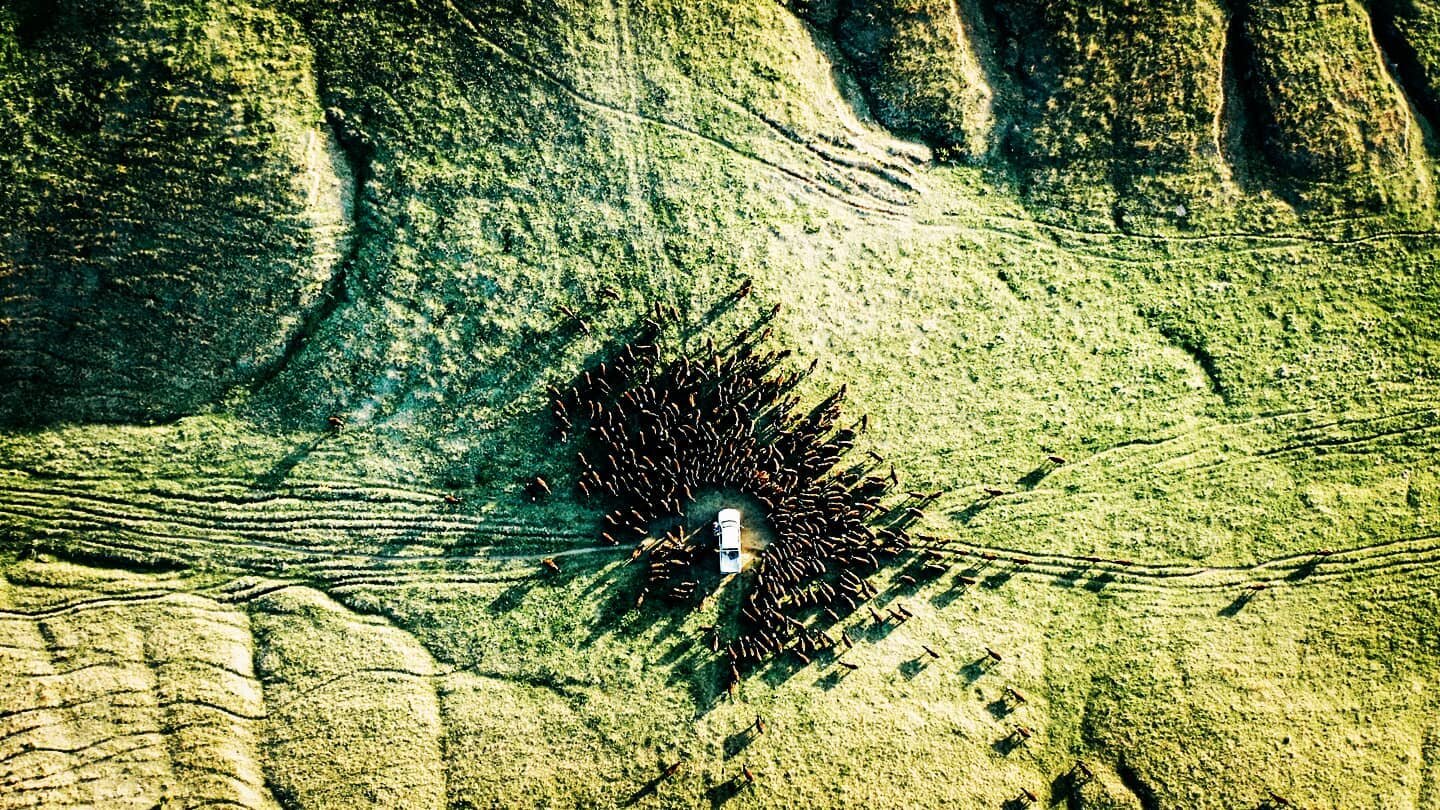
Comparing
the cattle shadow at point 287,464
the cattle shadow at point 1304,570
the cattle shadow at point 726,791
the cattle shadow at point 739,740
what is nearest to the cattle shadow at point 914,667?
the cattle shadow at point 739,740

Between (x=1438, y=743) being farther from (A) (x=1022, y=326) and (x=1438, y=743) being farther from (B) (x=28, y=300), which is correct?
(B) (x=28, y=300)

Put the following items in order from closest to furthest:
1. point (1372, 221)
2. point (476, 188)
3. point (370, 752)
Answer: point (370, 752)
point (476, 188)
point (1372, 221)

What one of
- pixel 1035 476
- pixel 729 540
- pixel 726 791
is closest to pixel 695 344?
pixel 729 540

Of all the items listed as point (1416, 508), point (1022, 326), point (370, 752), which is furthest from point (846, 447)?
point (1416, 508)

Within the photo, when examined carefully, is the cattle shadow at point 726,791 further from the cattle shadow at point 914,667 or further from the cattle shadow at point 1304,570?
the cattle shadow at point 1304,570

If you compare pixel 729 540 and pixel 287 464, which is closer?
pixel 729 540

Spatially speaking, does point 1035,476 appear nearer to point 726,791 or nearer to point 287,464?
point 726,791

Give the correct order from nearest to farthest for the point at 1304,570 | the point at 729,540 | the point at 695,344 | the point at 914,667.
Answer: the point at 729,540 < the point at 914,667 < the point at 695,344 < the point at 1304,570
